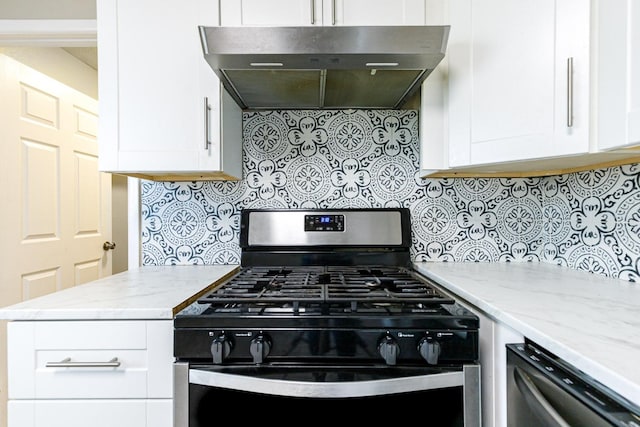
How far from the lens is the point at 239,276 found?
145 centimetres

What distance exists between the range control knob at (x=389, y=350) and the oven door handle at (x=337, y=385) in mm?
49

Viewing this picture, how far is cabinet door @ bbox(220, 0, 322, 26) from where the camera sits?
135 cm

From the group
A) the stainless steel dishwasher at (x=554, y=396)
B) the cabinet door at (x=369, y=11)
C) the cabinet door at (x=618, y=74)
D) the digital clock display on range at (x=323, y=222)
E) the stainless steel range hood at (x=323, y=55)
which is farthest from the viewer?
the digital clock display on range at (x=323, y=222)

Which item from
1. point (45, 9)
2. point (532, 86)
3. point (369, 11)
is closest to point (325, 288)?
point (532, 86)

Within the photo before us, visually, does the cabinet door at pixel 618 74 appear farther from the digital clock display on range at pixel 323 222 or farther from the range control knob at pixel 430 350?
the digital clock display on range at pixel 323 222

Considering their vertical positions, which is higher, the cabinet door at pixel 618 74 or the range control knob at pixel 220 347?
the cabinet door at pixel 618 74

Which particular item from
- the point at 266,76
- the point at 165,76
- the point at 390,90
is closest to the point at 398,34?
the point at 390,90

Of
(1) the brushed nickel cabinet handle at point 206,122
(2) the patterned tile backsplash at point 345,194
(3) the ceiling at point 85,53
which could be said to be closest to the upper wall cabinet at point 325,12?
(1) the brushed nickel cabinet handle at point 206,122

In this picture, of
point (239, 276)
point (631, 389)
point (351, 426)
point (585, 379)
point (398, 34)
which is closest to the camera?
point (631, 389)

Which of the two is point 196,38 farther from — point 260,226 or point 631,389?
point 631,389

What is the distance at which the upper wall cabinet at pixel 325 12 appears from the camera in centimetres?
134

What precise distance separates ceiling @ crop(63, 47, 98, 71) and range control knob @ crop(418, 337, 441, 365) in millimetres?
2639

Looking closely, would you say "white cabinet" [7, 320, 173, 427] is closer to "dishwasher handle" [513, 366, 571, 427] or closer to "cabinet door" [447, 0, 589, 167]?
"dishwasher handle" [513, 366, 571, 427]

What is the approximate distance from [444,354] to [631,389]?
43 cm
